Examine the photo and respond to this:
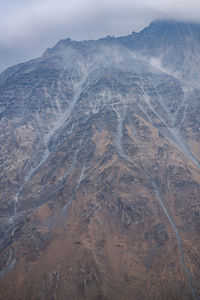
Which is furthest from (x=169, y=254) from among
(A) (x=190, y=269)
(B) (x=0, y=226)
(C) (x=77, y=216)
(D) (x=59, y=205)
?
(B) (x=0, y=226)

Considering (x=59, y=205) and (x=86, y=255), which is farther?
(x=59, y=205)

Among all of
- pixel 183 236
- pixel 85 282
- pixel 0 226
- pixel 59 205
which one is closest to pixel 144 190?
pixel 183 236

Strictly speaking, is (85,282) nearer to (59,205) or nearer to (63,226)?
(63,226)

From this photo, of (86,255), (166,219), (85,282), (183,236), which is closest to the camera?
(85,282)

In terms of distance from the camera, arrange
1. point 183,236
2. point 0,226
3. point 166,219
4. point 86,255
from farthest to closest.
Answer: point 0,226
point 166,219
point 183,236
point 86,255

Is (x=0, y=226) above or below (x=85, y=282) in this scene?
below

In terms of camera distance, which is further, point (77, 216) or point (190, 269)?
point (77, 216)

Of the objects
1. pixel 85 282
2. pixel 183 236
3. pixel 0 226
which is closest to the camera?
pixel 85 282

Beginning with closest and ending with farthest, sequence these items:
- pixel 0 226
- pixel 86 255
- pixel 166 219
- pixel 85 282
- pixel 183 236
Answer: pixel 85 282, pixel 86 255, pixel 183 236, pixel 166 219, pixel 0 226

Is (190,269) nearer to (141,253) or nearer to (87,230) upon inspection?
(141,253)
